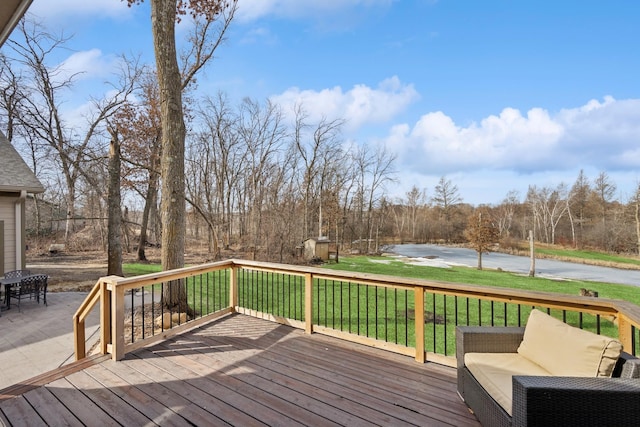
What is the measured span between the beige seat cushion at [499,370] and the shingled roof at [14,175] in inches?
380

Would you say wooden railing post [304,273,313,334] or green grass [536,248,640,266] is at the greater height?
wooden railing post [304,273,313,334]

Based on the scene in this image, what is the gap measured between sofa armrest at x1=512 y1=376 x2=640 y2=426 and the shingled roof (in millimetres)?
9922

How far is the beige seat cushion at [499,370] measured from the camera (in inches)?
66.9

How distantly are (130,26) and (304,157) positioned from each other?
491 inches

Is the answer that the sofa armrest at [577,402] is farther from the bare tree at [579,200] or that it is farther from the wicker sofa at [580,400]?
the bare tree at [579,200]

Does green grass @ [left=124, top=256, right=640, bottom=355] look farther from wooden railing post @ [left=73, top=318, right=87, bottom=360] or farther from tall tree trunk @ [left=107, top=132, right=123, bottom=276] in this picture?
tall tree trunk @ [left=107, top=132, right=123, bottom=276]

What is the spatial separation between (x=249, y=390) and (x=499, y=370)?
1886 millimetres

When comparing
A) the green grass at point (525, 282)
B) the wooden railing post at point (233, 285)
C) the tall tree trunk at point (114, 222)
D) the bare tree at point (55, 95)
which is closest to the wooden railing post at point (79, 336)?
the wooden railing post at point (233, 285)

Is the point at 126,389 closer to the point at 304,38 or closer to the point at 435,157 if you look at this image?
the point at 304,38

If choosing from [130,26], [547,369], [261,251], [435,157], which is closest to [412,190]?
[435,157]

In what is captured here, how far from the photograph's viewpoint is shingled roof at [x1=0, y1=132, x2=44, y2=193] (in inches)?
268

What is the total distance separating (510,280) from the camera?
1282 cm

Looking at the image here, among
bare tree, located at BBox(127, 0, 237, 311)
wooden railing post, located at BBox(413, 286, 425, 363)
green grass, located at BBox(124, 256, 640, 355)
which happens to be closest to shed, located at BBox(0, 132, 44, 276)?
green grass, located at BBox(124, 256, 640, 355)

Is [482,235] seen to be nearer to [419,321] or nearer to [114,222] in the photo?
[419,321]
